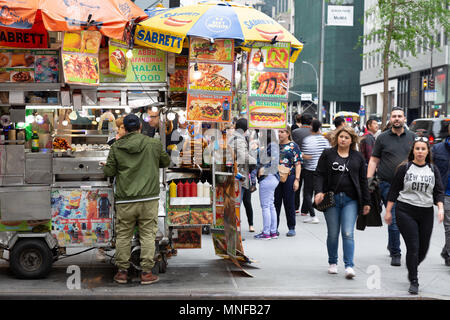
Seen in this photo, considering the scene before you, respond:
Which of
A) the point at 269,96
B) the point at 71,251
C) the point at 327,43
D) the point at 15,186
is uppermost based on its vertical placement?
the point at 327,43

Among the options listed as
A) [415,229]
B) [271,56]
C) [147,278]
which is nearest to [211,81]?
[271,56]

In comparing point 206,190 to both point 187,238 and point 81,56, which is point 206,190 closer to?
point 187,238

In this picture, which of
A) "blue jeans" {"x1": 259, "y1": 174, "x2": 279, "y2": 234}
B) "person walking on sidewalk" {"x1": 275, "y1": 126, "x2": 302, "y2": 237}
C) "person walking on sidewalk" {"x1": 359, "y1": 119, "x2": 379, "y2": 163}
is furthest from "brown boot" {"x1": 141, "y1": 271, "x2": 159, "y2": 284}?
"person walking on sidewalk" {"x1": 359, "y1": 119, "x2": 379, "y2": 163}

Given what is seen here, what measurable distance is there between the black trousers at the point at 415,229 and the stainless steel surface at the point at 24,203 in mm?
4249

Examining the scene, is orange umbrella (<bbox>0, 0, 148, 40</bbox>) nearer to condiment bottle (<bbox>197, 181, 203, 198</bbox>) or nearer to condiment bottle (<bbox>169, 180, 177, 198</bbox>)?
condiment bottle (<bbox>169, 180, 177, 198</bbox>)

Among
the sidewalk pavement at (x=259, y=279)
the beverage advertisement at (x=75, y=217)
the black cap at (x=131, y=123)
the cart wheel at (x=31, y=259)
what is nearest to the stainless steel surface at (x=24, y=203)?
the beverage advertisement at (x=75, y=217)

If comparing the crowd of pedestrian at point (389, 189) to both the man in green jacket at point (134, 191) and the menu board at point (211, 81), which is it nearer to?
the menu board at point (211, 81)

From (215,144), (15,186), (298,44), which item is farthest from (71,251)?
(298,44)

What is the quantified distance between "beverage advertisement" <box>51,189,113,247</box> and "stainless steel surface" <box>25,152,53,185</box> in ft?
0.84

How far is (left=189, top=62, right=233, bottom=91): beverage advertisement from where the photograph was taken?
8023 mm

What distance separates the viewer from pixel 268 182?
430 inches

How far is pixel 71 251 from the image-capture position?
9.91m
